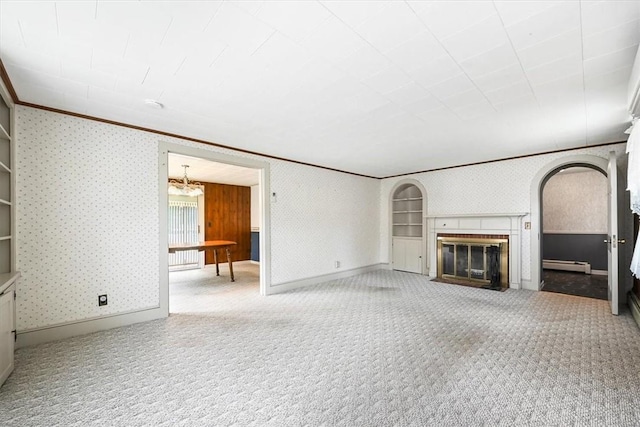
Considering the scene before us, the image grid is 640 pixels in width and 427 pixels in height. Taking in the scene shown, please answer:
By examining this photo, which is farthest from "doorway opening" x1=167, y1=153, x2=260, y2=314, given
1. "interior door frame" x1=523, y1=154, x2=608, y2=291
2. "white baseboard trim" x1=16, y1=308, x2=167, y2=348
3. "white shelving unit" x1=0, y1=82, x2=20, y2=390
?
"interior door frame" x1=523, y1=154, x2=608, y2=291

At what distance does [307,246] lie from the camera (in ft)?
17.9

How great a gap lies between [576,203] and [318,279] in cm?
628

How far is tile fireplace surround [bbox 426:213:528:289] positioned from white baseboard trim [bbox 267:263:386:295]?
131 cm

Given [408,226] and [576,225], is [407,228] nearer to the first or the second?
[408,226]

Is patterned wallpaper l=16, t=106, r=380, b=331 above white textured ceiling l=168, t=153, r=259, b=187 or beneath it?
beneath

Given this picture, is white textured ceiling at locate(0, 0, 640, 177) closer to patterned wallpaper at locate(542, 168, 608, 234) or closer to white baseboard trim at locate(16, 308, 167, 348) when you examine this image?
white baseboard trim at locate(16, 308, 167, 348)

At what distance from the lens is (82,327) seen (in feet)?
10.0

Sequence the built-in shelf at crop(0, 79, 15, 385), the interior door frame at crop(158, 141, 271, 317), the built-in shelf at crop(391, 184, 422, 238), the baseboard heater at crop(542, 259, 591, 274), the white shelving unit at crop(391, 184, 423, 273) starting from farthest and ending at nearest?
1. the built-in shelf at crop(391, 184, 422, 238)
2. the white shelving unit at crop(391, 184, 423, 273)
3. the baseboard heater at crop(542, 259, 591, 274)
4. the interior door frame at crop(158, 141, 271, 317)
5. the built-in shelf at crop(0, 79, 15, 385)

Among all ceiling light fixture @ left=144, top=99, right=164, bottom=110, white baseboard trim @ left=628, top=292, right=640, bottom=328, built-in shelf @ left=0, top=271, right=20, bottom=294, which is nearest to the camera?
built-in shelf @ left=0, top=271, right=20, bottom=294

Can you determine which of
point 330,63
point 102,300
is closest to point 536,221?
point 330,63

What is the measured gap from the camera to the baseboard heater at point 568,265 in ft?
20.7

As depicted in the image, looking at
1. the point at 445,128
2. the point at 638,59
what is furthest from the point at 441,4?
the point at 445,128

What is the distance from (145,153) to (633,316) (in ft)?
20.3

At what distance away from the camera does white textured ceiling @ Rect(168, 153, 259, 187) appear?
546 cm
